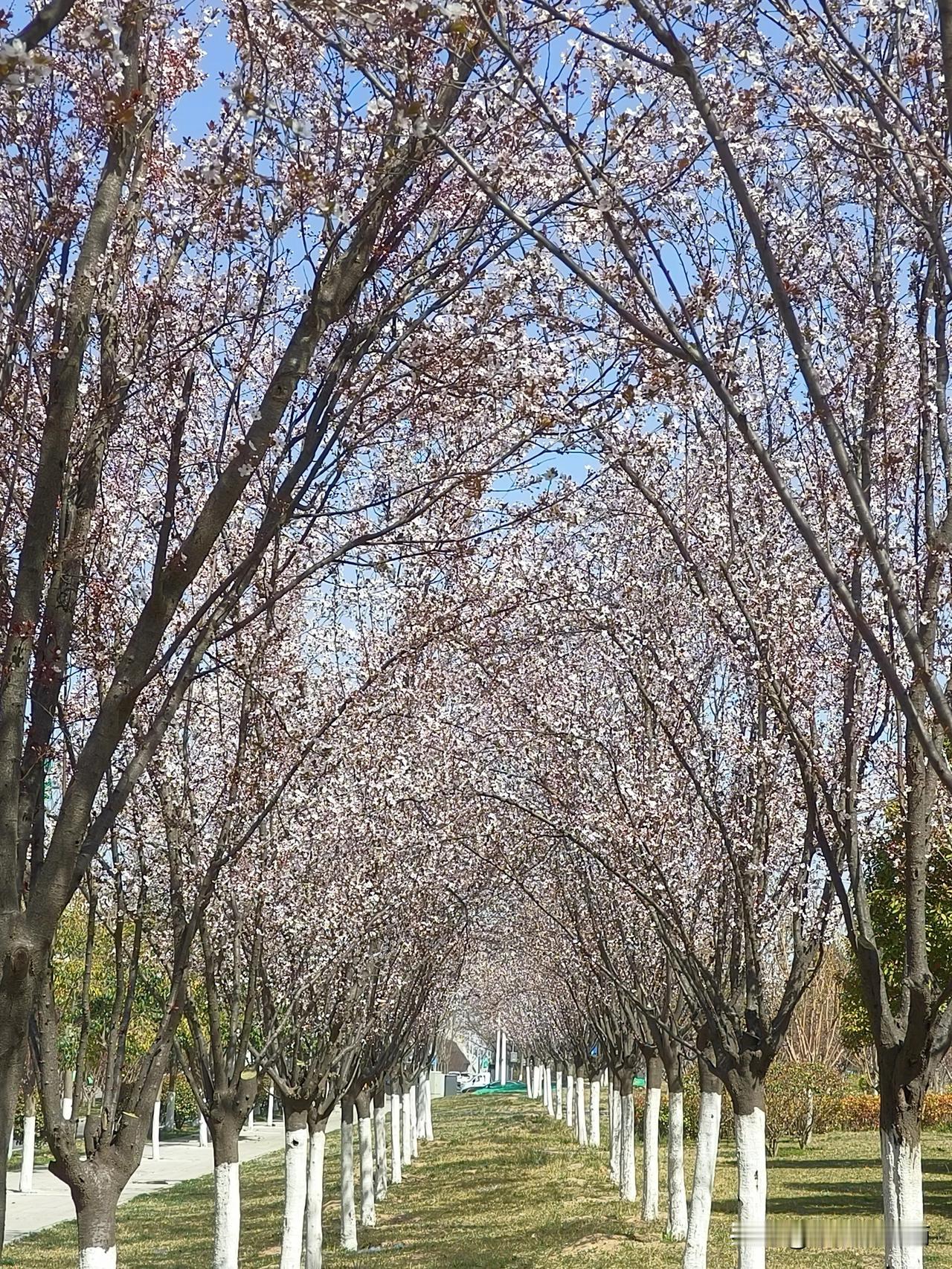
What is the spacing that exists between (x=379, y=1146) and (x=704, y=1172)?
1486 centimetres

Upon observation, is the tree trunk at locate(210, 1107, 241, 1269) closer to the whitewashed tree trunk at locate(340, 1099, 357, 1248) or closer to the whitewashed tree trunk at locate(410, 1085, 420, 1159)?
the whitewashed tree trunk at locate(340, 1099, 357, 1248)

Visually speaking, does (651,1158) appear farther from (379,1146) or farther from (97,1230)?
(97,1230)

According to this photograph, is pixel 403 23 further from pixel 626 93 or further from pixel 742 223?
pixel 742 223

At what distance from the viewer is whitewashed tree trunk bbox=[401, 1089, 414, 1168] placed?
115 feet

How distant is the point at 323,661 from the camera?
1368 cm

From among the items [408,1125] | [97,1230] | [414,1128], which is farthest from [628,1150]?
[414,1128]

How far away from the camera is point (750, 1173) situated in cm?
1137

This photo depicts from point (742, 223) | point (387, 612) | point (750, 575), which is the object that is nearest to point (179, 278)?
point (742, 223)

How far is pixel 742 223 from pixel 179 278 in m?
3.97

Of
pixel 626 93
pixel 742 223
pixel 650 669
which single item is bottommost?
pixel 650 669

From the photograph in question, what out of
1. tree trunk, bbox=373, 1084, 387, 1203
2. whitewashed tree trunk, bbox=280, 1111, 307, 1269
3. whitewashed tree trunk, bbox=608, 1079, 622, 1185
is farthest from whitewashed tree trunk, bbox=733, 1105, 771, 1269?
whitewashed tree trunk, bbox=608, 1079, 622, 1185

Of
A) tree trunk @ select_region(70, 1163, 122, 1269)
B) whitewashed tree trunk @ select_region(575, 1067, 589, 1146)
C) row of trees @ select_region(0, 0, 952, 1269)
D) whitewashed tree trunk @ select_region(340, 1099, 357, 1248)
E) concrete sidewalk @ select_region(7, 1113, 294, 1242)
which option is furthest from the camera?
whitewashed tree trunk @ select_region(575, 1067, 589, 1146)

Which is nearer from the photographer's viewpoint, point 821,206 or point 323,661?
point 821,206

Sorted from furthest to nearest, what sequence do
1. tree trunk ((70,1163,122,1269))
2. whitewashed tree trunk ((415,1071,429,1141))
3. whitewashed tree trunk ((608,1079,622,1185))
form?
whitewashed tree trunk ((415,1071,429,1141)), whitewashed tree trunk ((608,1079,622,1185)), tree trunk ((70,1163,122,1269))
